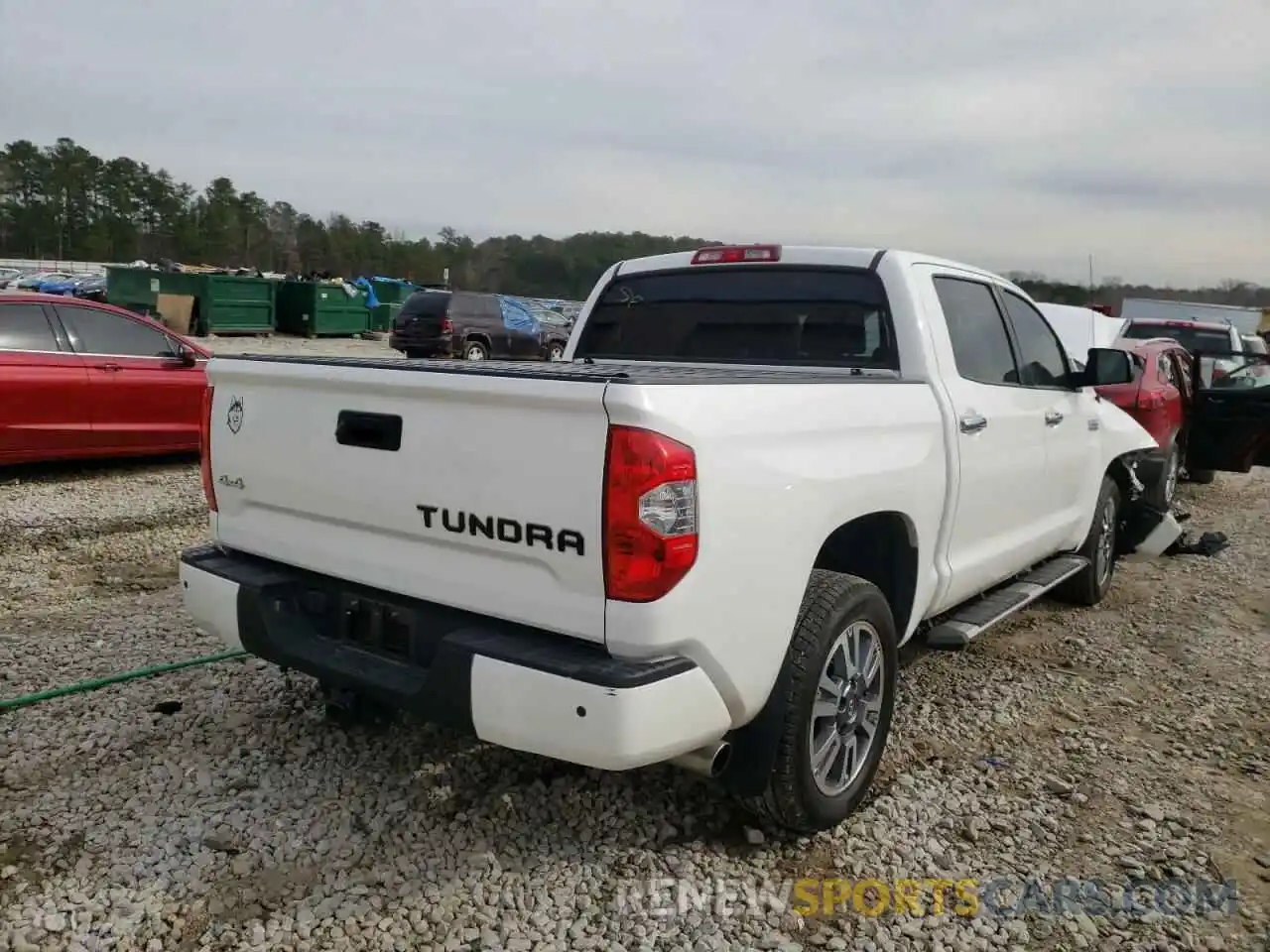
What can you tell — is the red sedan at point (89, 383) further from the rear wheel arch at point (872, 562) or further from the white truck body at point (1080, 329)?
the white truck body at point (1080, 329)

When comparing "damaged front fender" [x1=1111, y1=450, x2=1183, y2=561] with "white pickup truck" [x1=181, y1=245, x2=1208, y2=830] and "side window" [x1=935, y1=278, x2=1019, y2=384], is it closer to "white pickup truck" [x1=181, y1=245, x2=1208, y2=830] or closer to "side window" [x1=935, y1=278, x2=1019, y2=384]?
"side window" [x1=935, y1=278, x2=1019, y2=384]

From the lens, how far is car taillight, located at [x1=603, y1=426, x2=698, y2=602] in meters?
2.32

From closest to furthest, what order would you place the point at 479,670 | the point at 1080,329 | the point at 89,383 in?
the point at 479,670
the point at 89,383
the point at 1080,329

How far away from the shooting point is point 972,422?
3.74m

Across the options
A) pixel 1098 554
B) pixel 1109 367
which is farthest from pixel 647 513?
pixel 1098 554

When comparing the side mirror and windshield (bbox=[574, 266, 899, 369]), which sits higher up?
windshield (bbox=[574, 266, 899, 369])

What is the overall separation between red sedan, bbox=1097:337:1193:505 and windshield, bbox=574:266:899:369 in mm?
4324

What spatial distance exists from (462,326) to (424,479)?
61.3 ft

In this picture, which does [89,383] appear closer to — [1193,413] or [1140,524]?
[1140,524]

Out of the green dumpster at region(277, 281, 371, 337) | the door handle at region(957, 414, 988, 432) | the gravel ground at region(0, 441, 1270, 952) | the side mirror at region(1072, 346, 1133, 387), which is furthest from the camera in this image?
the green dumpster at region(277, 281, 371, 337)

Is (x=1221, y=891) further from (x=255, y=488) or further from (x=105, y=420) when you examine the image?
(x=105, y=420)

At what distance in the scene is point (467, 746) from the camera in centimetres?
360

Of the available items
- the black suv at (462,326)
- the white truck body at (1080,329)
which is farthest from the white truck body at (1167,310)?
the black suv at (462,326)

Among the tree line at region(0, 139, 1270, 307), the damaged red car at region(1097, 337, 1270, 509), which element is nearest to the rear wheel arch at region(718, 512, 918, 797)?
the damaged red car at region(1097, 337, 1270, 509)
